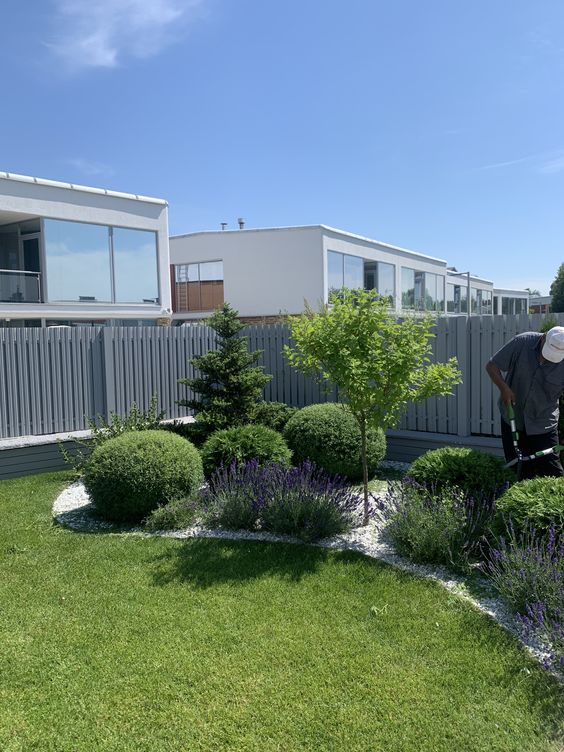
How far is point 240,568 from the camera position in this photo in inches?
187

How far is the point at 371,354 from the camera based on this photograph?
17.3 feet

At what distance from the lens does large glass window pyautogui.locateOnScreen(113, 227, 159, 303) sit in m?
18.9

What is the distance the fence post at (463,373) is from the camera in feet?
27.3

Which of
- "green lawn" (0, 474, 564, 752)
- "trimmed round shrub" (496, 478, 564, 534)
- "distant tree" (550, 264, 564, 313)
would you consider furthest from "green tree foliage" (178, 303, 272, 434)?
"distant tree" (550, 264, 564, 313)

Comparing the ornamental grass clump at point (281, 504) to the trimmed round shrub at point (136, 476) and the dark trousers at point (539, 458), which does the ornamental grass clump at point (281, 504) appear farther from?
the dark trousers at point (539, 458)

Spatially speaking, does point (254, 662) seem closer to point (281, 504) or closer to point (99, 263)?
point (281, 504)

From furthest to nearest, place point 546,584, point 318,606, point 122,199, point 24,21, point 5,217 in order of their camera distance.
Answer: point 122,199
point 5,217
point 24,21
point 318,606
point 546,584

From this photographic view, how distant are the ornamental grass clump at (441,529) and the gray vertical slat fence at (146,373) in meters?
3.48

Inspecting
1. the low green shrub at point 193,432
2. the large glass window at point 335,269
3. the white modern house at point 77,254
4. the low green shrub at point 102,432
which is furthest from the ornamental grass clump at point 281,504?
the large glass window at point 335,269

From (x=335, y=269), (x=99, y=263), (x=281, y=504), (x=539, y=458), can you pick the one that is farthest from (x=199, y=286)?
(x=539, y=458)

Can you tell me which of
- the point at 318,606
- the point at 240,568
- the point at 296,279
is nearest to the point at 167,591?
the point at 240,568

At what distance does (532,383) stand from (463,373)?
10.6 ft

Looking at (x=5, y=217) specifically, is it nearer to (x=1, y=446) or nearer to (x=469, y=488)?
(x=1, y=446)

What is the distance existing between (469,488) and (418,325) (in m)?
1.55
